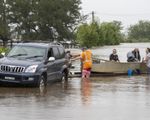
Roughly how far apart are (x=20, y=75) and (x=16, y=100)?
3483mm

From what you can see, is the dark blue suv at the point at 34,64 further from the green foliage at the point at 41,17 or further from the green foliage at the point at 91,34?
the green foliage at the point at 41,17

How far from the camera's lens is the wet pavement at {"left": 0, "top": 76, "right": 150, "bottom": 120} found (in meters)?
12.4

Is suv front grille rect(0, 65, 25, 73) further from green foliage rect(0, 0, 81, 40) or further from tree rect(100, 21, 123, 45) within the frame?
tree rect(100, 21, 123, 45)

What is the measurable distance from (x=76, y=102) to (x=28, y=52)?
5735 millimetres

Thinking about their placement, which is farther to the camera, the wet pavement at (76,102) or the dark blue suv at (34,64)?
the dark blue suv at (34,64)

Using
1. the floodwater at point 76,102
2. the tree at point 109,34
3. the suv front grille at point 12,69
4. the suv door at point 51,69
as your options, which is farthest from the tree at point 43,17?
the suv front grille at point 12,69

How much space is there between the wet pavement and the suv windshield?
1285 millimetres

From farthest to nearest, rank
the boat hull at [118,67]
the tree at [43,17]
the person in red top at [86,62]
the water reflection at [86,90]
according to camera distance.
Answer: the tree at [43,17] → the boat hull at [118,67] → the person in red top at [86,62] → the water reflection at [86,90]

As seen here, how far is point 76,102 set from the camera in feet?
49.6

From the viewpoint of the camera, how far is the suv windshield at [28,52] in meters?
20.0

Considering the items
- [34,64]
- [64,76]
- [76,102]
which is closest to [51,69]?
[34,64]

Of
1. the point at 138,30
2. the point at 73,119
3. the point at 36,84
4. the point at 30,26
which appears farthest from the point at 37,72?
the point at 138,30

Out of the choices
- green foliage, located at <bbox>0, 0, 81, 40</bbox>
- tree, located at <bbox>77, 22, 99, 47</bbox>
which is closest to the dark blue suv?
tree, located at <bbox>77, 22, 99, 47</bbox>

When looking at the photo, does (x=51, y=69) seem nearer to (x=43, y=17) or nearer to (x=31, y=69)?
(x=31, y=69)
